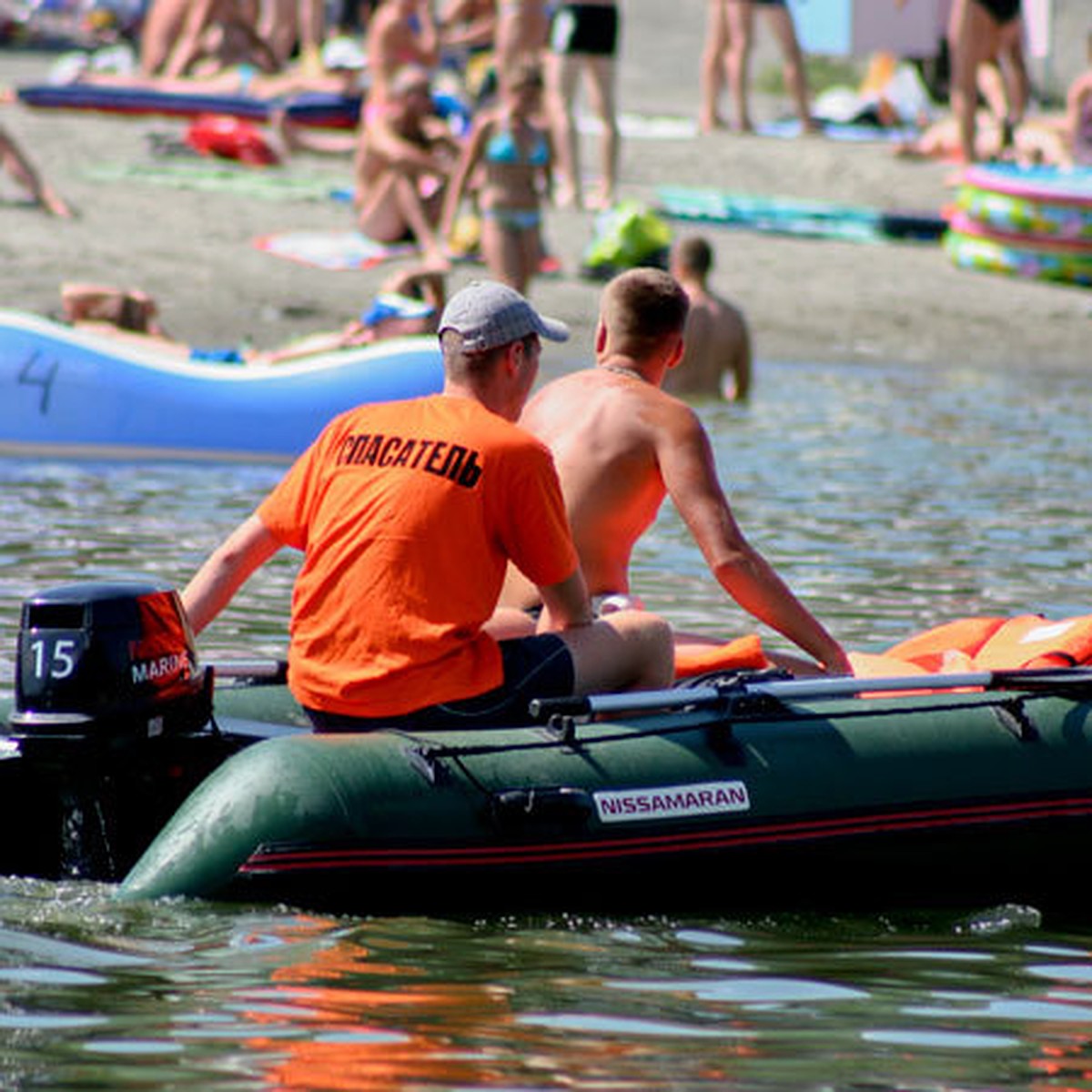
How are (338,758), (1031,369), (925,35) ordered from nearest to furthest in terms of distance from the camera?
(338,758)
(1031,369)
(925,35)

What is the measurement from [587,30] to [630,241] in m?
2.22

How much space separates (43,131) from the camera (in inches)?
752

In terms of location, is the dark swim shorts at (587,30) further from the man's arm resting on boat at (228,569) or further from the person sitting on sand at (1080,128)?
the man's arm resting on boat at (228,569)

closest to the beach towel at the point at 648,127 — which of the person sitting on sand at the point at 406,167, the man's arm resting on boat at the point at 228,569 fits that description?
the person sitting on sand at the point at 406,167

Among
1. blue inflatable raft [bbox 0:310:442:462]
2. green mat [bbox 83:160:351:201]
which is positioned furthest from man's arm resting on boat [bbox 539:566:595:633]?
green mat [bbox 83:160:351:201]

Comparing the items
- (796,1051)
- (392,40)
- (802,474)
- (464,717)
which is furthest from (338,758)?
(392,40)

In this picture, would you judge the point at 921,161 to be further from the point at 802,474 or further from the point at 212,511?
the point at 212,511

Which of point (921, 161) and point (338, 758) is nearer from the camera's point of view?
point (338, 758)

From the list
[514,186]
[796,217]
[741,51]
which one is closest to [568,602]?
Result: [514,186]

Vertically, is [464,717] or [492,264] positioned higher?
[464,717]

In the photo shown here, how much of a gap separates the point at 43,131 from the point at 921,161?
6.33 meters

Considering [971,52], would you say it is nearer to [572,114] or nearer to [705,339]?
[572,114]

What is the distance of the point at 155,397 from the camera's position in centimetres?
1229

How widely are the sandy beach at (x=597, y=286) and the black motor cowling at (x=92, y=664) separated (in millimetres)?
9908
